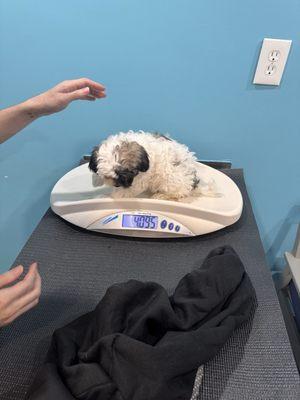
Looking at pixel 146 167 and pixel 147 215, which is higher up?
pixel 146 167

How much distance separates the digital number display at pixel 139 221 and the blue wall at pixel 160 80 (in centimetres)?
39

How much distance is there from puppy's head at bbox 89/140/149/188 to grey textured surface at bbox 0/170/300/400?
15 cm

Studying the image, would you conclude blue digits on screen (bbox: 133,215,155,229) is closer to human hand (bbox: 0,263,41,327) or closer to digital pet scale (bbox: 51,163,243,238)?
digital pet scale (bbox: 51,163,243,238)

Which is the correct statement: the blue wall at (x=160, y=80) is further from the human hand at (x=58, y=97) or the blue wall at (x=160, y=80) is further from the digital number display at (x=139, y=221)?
the digital number display at (x=139, y=221)

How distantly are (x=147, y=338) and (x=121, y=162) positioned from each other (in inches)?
14.9

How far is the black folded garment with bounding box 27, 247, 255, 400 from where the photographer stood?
429mm

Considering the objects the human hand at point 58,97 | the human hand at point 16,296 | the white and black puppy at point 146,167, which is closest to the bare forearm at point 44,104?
the human hand at point 58,97

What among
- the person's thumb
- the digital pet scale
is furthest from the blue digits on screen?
the person's thumb

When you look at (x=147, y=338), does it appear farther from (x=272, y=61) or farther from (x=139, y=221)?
(x=272, y=61)

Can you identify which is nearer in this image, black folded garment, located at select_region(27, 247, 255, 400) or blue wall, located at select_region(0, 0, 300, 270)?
black folded garment, located at select_region(27, 247, 255, 400)

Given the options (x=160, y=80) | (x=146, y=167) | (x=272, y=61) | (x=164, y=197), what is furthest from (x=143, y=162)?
(x=272, y=61)

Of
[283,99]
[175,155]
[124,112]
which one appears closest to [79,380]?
[175,155]

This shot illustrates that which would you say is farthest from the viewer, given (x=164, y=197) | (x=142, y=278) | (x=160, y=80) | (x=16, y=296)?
(x=160, y=80)

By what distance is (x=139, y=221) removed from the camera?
753 millimetres
